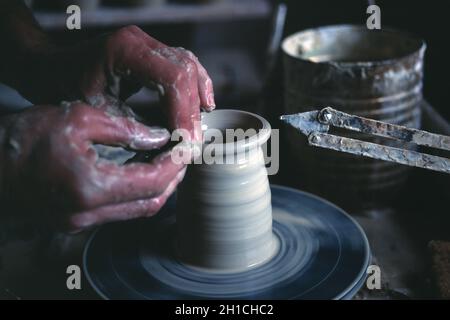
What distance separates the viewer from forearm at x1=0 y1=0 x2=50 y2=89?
1.71 meters

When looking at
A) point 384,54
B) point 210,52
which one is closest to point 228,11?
point 210,52

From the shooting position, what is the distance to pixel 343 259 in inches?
59.6

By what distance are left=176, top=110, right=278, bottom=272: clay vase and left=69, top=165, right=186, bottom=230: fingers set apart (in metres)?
0.16

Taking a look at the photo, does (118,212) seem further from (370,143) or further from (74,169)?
(370,143)

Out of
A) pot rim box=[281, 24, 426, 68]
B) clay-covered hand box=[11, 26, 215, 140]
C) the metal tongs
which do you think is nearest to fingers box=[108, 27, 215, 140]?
clay-covered hand box=[11, 26, 215, 140]

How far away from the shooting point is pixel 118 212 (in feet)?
4.16

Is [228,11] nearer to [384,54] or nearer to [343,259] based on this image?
[384,54]

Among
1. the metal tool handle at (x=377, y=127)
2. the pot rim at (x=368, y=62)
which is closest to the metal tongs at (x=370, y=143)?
the metal tool handle at (x=377, y=127)

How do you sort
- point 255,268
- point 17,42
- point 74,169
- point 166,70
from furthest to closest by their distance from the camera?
point 17,42 → point 255,268 → point 166,70 → point 74,169

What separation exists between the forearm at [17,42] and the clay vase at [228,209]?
25.4 inches

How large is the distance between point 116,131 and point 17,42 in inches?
28.4

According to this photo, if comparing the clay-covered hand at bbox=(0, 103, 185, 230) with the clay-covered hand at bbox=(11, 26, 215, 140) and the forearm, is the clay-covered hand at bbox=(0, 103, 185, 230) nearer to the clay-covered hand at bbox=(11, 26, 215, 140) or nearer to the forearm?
the clay-covered hand at bbox=(11, 26, 215, 140)

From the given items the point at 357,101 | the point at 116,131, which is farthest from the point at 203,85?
the point at 357,101

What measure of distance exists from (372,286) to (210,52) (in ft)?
10.5
